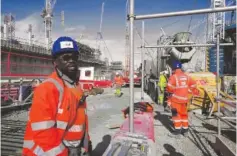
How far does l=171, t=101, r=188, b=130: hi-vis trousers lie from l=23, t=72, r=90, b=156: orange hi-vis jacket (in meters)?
4.33

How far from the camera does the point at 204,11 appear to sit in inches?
123

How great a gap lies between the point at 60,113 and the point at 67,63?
18.9 inches

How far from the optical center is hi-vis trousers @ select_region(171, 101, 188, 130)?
6.18m

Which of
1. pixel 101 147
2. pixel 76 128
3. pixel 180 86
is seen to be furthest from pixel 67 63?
pixel 180 86

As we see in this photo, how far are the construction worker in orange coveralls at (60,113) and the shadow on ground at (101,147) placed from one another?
2529 millimetres

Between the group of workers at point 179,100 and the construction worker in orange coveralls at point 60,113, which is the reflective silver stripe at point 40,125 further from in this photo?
the group of workers at point 179,100

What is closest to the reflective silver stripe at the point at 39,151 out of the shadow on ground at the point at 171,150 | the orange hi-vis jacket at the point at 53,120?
the orange hi-vis jacket at the point at 53,120

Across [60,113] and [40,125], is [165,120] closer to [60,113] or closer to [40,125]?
[60,113]

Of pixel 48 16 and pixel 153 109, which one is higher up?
pixel 48 16

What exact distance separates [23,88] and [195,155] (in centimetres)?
633

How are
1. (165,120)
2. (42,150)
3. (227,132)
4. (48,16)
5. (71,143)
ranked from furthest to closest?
(48,16) → (165,120) → (227,132) → (71,143) → (42,150)

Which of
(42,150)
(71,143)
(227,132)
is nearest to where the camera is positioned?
(42,150)

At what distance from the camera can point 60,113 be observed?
2.02m

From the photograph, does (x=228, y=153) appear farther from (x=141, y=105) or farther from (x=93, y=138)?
(x=93, y=138)
